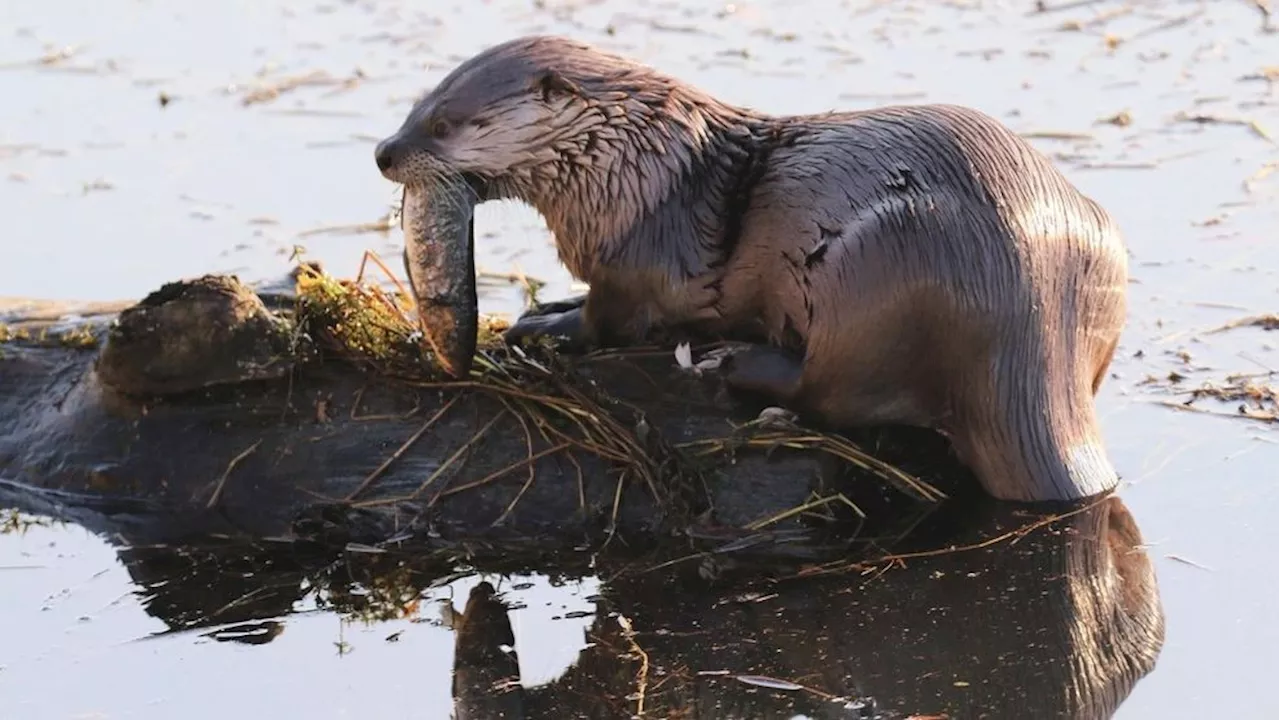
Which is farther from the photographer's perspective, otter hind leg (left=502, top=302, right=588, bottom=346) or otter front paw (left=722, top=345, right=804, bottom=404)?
otter hind leg (left=502, top=302, right=588, bottom=346)

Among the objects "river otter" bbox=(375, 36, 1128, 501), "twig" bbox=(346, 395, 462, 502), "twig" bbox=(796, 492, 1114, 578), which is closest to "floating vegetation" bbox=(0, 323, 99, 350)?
"twig" bbox=(346, 395, 462, 502)

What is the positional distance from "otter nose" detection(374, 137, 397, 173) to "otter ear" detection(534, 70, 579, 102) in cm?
32

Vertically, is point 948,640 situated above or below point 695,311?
below

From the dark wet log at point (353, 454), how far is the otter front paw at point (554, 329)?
0.28 feet

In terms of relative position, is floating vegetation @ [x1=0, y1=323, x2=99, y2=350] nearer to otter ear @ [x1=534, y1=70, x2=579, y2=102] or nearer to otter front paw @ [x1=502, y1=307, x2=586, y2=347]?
otter front paw @ [x1=502, y1=307, x2=586, y2=347]

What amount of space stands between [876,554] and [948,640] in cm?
43

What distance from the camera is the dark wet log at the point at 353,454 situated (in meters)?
4.70

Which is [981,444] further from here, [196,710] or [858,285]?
[196,710]

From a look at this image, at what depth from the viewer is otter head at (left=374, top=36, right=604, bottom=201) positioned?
4.68 m

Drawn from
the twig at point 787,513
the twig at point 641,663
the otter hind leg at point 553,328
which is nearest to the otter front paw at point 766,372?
the twig at point 787,513

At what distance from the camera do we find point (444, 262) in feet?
15.5

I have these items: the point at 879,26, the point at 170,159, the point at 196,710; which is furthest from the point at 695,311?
the point at 879,26

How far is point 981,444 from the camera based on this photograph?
4.61 meters

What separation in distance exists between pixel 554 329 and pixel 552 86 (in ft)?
1.80
